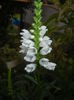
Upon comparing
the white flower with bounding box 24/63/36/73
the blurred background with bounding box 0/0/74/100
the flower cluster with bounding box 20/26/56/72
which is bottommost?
the blurred background with bounding box 0/0/74/100

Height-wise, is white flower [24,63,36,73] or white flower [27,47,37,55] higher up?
white flower [27,47,37,55]

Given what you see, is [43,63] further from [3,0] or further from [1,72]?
[3,0]

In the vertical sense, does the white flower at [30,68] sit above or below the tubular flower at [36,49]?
below

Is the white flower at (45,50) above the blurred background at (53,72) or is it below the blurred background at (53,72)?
above

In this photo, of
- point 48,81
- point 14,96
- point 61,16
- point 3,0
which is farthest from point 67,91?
point 3,0

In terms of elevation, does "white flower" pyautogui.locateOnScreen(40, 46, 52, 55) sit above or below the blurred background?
above

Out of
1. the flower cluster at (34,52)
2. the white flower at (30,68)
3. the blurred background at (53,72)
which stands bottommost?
the blurred background at (53,72)

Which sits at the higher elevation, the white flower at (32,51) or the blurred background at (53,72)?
the white flower at (32,51)

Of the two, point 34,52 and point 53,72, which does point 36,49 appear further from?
point 53,72

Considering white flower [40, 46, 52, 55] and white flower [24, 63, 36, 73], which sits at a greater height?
white flower [40, 46, 52, 55]

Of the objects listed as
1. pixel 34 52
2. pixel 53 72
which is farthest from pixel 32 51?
pixel 53 72

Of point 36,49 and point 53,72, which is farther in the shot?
point 53,72
